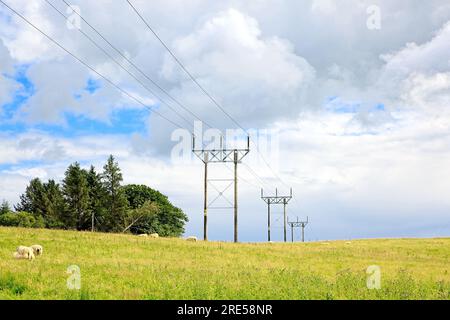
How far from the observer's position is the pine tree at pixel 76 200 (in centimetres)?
10175

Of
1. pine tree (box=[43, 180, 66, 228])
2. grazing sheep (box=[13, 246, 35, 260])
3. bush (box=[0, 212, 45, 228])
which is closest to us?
grazing sheep (box=[13, 246, 35, 260])

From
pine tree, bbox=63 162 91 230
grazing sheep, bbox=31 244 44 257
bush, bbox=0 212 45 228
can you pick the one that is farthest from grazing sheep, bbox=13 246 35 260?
pine tree, bbox=63 162 91 230

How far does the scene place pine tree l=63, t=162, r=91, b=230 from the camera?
101750 millimetres

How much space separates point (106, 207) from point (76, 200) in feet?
20.3

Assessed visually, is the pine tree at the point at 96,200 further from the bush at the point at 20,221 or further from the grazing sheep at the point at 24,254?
the grazing sheep at the point at 24,254

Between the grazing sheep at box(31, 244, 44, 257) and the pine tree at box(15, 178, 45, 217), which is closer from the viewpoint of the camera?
the grazing sheep at box(31, 244, 44, 257)

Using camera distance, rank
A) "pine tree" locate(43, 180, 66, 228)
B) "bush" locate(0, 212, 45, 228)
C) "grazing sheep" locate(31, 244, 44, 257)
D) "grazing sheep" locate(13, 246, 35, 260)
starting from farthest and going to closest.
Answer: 1. "pine tree" locate(43, 180, 66, 228)
2. "bush" locate(0, 212, 45, 228)
3. "grazing sheep" locate(31, 244, 44, 257)
4. "grazing sheep" locate(13, 246, 35, 260)

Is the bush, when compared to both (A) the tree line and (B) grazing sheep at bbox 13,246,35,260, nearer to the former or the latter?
(A) the tree line

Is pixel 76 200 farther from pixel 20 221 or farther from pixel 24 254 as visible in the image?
pixel 24 254

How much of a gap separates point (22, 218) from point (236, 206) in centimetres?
5402

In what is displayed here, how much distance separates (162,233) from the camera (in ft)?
341

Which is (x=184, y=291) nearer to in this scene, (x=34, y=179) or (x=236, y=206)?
(x=236, y=206)
